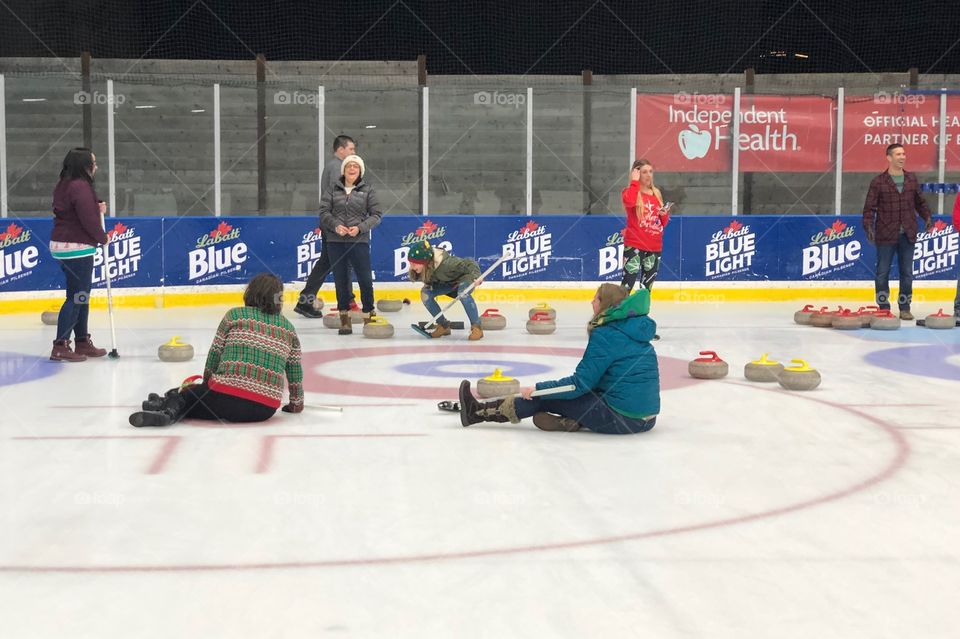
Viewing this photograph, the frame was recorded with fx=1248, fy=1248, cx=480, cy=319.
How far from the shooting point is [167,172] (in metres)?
16.4

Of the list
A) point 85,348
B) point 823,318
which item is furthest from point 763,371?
point 85,348

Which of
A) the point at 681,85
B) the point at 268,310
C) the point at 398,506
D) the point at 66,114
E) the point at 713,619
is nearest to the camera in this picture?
the point at 713,619

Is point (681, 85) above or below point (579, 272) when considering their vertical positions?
above

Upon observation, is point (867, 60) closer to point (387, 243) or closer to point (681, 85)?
point (681, 85)

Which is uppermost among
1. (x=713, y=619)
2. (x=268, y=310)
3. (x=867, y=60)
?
(x=867, y=60)

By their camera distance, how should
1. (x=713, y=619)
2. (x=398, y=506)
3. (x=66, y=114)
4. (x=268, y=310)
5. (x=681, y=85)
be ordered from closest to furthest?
(x=713, y=619) < (x=398, y=506) < (x=268, y=310) < (x=66, y=114) < (x=681, y=85)

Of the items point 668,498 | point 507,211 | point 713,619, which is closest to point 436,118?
point 507,211

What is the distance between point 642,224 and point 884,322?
2.65m

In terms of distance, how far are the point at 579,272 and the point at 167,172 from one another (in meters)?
5.62

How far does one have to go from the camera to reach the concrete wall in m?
16.1

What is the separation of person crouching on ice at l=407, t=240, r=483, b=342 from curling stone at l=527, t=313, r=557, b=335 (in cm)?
68

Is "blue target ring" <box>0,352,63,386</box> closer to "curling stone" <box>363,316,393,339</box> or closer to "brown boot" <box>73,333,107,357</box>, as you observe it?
"brown boot" <box>73,333,107,357</box>

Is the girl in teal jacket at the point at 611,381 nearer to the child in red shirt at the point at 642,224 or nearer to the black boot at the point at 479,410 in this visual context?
the black boot at the point at 479,410

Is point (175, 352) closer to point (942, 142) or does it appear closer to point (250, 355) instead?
point (250, 355)
